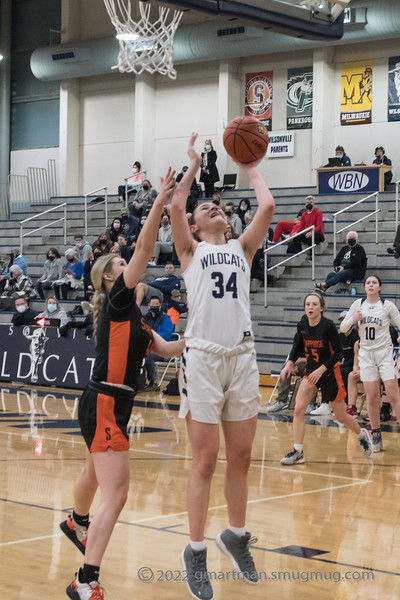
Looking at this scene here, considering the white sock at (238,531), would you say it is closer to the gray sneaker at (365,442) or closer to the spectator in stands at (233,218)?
the gray sneaker at (365,442)

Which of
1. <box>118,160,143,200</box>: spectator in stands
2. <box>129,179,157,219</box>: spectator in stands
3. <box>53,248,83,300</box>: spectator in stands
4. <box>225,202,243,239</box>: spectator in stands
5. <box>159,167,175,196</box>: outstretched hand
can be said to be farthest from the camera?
<box>118,160,143,200</box>: spectator in stands

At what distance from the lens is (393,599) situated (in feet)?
15.1

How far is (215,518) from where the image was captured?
248 inches

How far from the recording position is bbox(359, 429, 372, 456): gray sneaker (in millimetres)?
9180

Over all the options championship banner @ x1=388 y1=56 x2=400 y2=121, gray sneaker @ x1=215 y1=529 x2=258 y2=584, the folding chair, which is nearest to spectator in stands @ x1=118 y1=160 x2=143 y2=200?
championship banner @ x1=388 y1=56 x2=400 y2=121

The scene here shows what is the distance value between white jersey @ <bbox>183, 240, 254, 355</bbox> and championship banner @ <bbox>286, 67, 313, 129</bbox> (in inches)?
776

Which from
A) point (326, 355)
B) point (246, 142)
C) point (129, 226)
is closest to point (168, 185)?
point (246, 142)

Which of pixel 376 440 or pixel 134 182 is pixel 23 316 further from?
pixel 134 182

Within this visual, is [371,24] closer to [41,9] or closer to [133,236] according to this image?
[133,236]

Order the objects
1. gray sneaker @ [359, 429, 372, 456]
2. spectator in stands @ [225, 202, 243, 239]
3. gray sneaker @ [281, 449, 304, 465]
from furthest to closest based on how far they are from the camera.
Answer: spectator in stands @ [225, 202, 243, 239], gray sneaker @ [359, 429, 372, 456], gray sneaker @ [281, 449, 304, 465]

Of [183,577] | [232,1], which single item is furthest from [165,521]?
[232,1]

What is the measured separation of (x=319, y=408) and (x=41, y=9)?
20.4 m

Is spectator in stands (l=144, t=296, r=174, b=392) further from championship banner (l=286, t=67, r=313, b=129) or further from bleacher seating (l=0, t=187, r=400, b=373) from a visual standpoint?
championship banner (l=286, t=67, r=313, b=129)

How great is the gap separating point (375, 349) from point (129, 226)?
11308 mm
